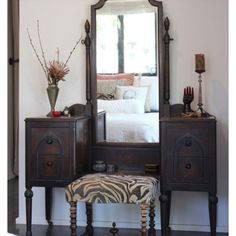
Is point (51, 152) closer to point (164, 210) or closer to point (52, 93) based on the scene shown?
point (52, 93)

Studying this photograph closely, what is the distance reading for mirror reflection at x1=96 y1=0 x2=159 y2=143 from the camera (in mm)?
3314

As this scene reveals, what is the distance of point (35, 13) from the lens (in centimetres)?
359

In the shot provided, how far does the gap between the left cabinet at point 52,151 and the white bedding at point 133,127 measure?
1.20ft

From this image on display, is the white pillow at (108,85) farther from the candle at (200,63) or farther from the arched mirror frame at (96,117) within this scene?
the candle at (200,63)

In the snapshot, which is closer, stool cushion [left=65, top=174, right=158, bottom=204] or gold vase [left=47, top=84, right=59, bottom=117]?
stool cushion [left=65, top=174, right=158, bottom=204]

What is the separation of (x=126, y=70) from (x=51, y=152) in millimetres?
922

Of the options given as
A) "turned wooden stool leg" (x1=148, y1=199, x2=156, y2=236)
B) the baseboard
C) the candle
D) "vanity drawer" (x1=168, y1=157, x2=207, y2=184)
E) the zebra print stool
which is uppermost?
the candle

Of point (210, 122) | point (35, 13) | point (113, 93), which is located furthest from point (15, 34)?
point (210, 122)

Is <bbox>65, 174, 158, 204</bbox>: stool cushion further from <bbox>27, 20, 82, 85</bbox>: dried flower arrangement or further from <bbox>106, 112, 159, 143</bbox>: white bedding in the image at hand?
<bbox>27, 20, 82, 85</bbox>: dried flower arrangement

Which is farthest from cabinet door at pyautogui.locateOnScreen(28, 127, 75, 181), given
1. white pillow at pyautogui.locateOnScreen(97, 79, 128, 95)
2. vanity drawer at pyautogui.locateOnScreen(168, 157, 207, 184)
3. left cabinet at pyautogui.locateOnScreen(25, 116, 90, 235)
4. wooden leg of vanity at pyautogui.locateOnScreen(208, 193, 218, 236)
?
→ wooden leg of vanity at pyautogui.locateOnScreen(208, 193, 218, 236)

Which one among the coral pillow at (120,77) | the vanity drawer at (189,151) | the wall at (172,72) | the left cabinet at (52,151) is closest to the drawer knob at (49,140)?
the left cabinet at (52,151)

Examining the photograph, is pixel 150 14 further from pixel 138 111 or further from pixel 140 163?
pixel 140 163

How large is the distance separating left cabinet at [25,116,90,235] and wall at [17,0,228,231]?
1.80 ft

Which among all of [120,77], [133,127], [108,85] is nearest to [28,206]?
[133,127]
